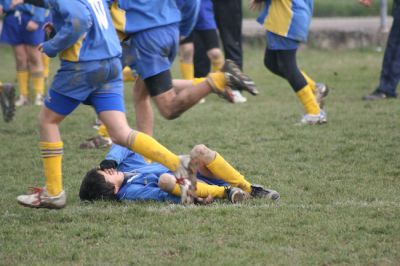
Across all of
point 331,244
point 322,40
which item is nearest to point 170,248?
point 331,244

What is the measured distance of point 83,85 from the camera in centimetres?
547

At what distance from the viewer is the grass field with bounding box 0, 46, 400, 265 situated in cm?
468

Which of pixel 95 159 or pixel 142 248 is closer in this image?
pixel 142 248

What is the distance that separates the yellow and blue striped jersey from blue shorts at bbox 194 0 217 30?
91.5 inches

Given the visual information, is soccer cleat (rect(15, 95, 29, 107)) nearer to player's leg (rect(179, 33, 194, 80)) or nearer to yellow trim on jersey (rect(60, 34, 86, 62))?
player's leg (rect(179, 33, 194, 80))

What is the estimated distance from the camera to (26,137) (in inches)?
352

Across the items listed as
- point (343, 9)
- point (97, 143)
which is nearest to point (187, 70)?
point (97, 143)

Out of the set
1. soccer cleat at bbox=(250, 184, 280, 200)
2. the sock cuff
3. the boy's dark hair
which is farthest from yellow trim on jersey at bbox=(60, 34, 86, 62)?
soccer cleat at bbox=(250, 184, 280, 200)

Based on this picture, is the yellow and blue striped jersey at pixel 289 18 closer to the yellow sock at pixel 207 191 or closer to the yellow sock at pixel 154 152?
the yellow sock at pixel 207 191

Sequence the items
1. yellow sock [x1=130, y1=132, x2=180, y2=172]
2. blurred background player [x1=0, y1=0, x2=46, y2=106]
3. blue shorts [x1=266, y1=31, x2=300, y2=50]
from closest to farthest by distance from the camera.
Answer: yellow sock [x1=130, y1=132, x2=180, y2=172] → blue shorts [x1=266, y1=31, x2=300, y2=50] → blurred background player [x1=0, y1=0, x2=46, y2=106]

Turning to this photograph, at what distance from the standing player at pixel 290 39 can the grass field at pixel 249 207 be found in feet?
0.90

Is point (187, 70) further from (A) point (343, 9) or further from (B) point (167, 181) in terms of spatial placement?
(A) point (343, 9)

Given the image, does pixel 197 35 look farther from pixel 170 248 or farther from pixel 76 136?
pixel 170 248

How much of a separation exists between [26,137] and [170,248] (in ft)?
14.8
